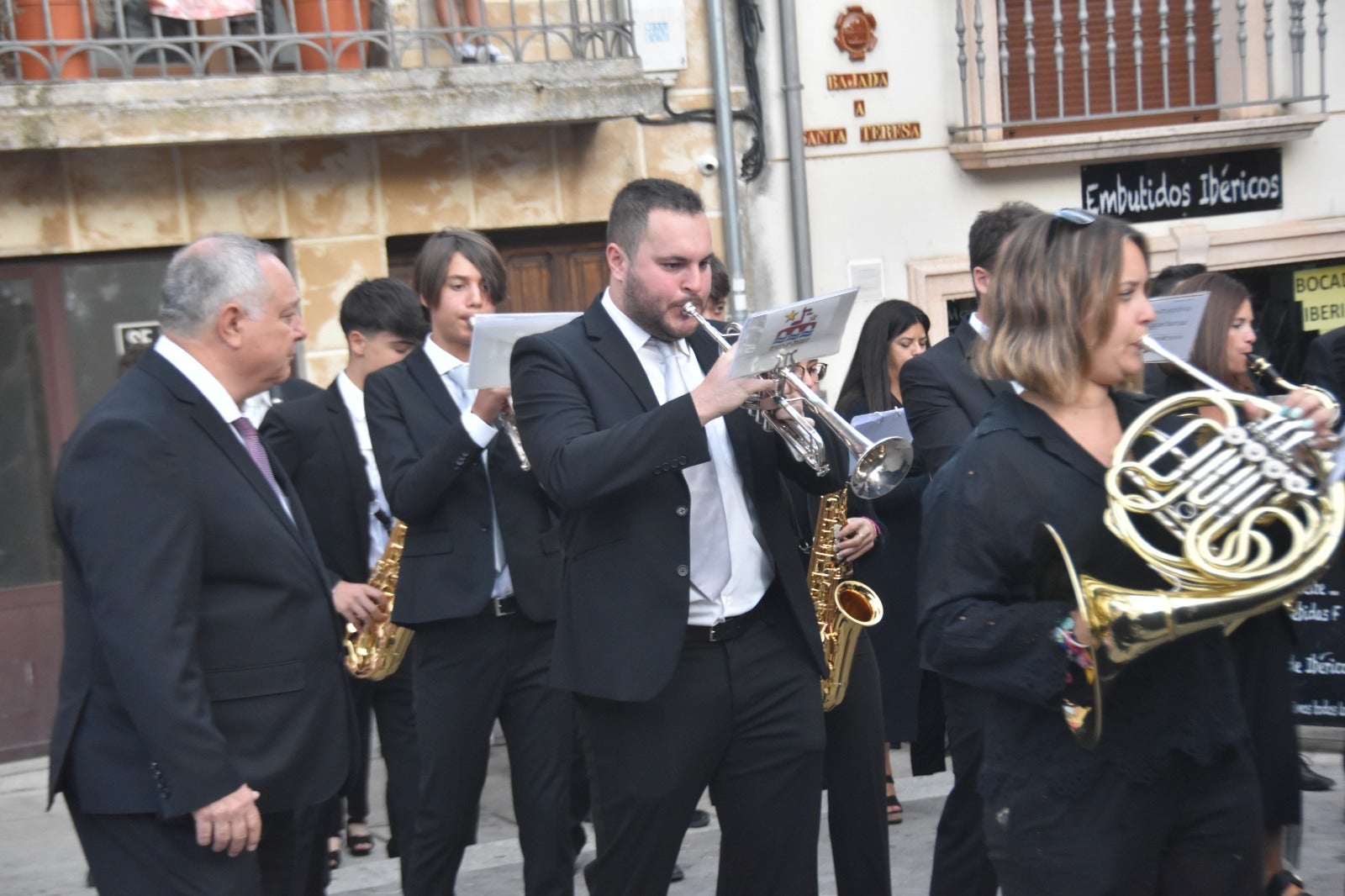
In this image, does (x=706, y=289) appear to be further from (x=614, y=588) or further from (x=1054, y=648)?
(x=1054, y=648)

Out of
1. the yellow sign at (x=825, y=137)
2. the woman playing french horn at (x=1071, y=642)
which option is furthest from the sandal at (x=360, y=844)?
the yellow sign at (x=825, y=137)

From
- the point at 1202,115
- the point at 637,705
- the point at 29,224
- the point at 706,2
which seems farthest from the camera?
the point at 1202,115

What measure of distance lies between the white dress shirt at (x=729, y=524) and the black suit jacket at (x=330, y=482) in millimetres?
2008

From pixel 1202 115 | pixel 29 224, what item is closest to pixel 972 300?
pixel 1202 115

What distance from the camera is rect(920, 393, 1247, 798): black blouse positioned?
284 centimetres

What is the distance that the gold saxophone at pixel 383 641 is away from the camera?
538 centimetres

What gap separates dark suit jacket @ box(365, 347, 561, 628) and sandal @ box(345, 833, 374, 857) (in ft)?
6.40

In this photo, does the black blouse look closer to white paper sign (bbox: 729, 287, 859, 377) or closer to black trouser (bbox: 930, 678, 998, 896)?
white paper sign (bbox: 729, 287, 859, 377)

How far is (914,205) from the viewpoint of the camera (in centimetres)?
963

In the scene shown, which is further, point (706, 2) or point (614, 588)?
point (706, 2)

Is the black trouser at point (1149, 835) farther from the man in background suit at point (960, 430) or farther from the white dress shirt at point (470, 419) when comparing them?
the white dress shirt at point (470, 419)

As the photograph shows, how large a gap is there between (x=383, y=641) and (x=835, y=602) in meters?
1.78

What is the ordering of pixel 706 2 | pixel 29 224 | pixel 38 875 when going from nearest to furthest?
pixel 38 875
pixel 29 224
pixel 706 2

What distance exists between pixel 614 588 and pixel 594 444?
0.34 m
